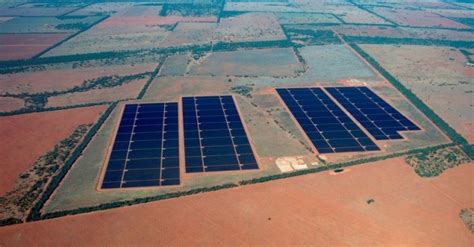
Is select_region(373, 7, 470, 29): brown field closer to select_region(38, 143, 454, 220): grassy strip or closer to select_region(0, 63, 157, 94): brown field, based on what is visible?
select_region(38, 143, 454, 220): grassy strip

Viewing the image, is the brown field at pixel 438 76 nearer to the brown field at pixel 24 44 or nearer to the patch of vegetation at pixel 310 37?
the patch of vegetation at pixel 310 37

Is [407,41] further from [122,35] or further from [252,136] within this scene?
[122,35]

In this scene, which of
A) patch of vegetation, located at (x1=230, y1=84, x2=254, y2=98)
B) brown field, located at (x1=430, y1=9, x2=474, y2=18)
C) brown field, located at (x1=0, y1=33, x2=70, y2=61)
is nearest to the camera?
patch of vegetation, located at (x1=230, y1=84, x2=254, y2=98)

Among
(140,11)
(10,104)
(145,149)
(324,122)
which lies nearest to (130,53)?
(10,104)

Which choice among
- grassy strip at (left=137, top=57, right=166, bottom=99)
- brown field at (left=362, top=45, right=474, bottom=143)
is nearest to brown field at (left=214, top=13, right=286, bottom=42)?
grassy strip at (left=137, top=57, right=166, bottom=99)

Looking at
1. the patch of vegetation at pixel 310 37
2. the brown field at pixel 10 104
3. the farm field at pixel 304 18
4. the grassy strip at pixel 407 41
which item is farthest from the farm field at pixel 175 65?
the farm field at pixel 304 18

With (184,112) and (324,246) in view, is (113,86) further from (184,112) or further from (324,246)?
(324,246)

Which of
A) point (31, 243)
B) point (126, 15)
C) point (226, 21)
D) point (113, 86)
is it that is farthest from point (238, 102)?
point (126, 15)
